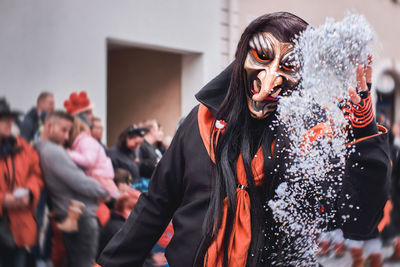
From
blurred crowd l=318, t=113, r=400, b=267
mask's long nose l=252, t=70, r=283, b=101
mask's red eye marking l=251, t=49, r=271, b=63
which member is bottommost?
blurred crowd l=318, t=113, r=400, b=267

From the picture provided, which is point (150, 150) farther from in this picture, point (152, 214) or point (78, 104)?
point (152, 214)

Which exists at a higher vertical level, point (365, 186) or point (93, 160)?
point (365, 186)

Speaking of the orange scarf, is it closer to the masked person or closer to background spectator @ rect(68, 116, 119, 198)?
the masked person

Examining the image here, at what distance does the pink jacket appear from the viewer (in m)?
4.59

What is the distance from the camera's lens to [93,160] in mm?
4695

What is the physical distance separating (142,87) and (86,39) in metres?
2.45

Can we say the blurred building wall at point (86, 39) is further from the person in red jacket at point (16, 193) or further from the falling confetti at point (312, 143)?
the falling confetti at point (312, 143)

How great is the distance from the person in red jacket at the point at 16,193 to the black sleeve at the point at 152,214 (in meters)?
1.98

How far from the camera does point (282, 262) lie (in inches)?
67.2

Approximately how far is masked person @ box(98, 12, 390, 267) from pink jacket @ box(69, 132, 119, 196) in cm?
263

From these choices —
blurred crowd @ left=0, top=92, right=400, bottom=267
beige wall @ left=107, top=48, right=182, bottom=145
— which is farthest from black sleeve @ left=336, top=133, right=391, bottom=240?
beige wall @ left=107, top=48, right=182, bottom=145

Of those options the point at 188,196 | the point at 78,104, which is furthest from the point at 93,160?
the point at 188,196

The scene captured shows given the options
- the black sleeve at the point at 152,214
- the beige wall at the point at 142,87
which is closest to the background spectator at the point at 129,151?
the beige wall at the point at 142,87

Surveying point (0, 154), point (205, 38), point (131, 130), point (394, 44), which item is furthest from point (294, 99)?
point (394, 44)
